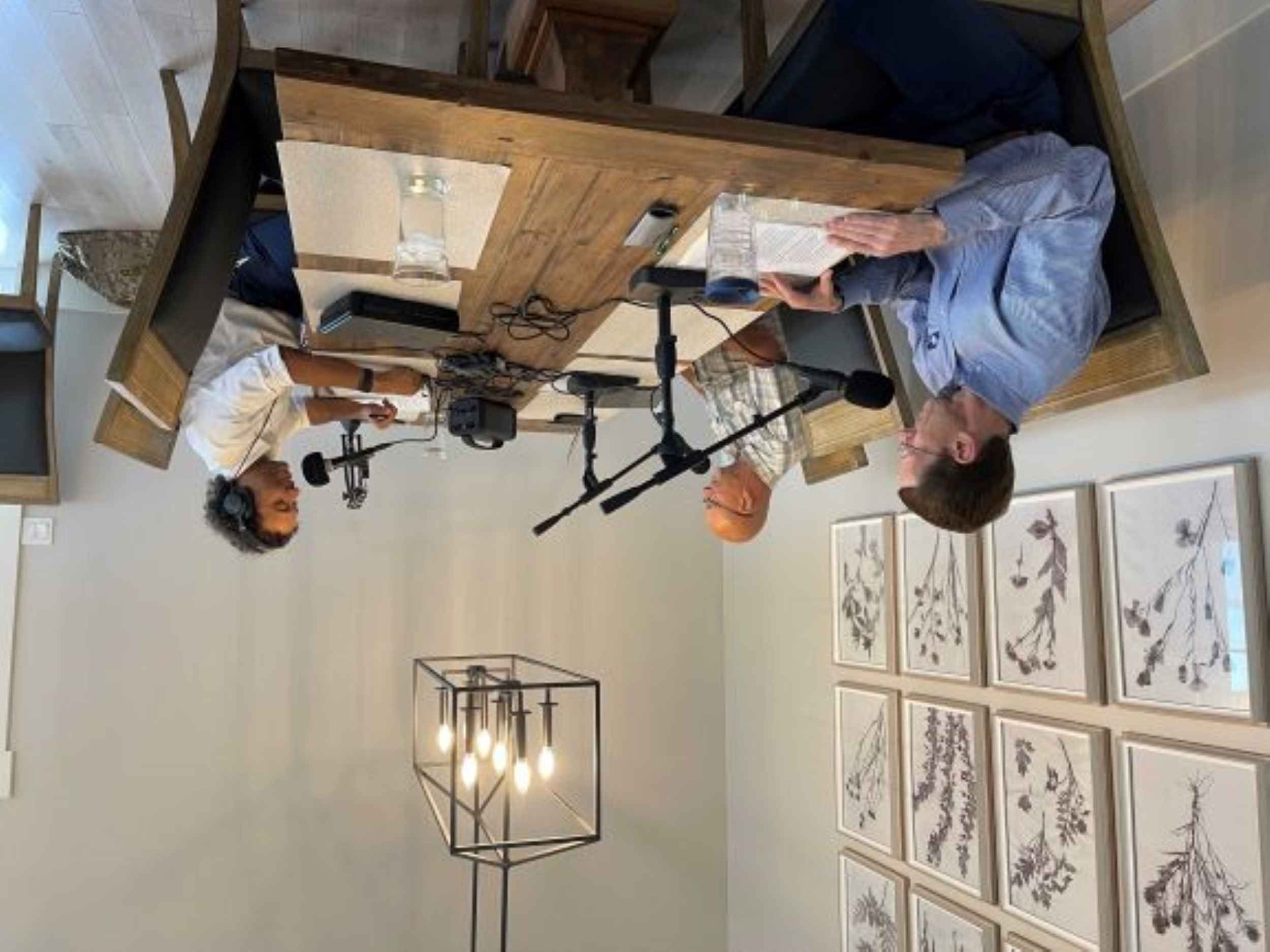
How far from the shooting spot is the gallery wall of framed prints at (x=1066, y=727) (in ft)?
5.79

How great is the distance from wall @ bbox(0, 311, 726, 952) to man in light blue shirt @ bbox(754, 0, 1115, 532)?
2.28 meters

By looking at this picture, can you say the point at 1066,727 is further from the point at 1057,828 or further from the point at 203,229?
the point at 203,229

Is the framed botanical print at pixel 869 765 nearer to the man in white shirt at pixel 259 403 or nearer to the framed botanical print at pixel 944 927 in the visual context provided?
the framed botanical print at pixel 944 927

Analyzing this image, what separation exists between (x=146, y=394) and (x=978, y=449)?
1413 millimetres

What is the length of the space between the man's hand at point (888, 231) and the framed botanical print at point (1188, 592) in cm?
77

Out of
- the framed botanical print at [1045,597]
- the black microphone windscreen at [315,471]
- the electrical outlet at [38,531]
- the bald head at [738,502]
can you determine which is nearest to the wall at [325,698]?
the electrical outlet at [38,531]

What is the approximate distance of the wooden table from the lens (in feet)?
3.70

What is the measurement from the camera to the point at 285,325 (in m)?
2.22

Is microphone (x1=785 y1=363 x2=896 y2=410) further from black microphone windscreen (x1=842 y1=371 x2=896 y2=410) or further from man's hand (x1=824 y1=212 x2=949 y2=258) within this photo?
man's hand (x1=824 y1=212 x2=949 y2=258)

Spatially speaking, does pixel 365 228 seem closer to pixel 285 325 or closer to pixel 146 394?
pixel 146 394

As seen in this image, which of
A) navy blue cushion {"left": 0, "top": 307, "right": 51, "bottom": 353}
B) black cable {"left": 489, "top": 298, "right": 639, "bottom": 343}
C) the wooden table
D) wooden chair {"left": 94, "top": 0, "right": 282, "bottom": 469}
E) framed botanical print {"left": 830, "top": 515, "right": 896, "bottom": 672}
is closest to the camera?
the wooden table

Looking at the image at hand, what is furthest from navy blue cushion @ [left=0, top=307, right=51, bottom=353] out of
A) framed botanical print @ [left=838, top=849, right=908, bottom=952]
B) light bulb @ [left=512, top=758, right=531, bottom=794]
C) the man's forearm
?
framed botanical print @ [left=838, top=849, right=908, bottom=952]

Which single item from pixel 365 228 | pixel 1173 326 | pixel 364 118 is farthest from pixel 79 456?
pixel 1173 326

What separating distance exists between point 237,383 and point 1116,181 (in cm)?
171
